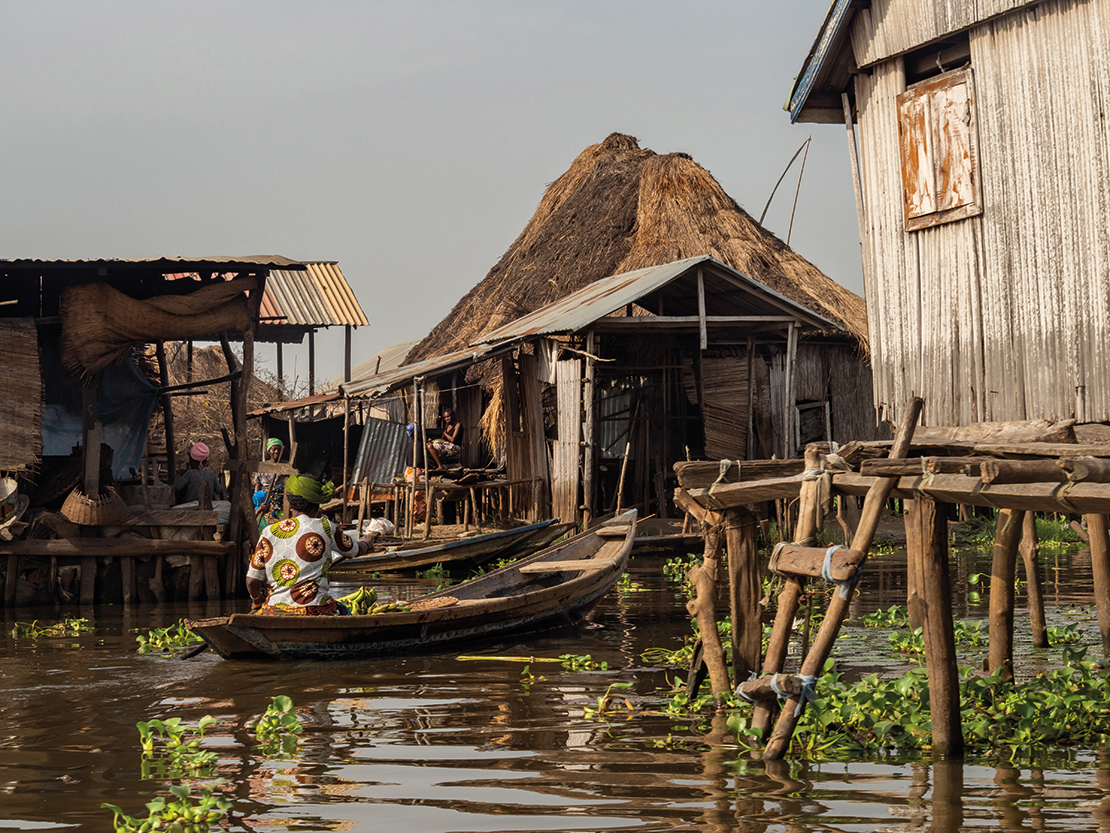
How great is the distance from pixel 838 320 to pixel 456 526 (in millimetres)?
7470

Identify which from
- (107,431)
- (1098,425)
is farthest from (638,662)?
(107,431)

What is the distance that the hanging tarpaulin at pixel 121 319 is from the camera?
464 inches

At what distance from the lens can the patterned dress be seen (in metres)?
8.63

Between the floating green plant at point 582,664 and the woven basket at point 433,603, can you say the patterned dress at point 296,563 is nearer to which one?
the woven basket at point 433,603

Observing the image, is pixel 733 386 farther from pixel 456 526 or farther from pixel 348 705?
pixel 348 705

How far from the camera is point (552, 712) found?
22.3ft

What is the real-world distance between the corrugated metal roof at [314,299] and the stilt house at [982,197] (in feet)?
63.5

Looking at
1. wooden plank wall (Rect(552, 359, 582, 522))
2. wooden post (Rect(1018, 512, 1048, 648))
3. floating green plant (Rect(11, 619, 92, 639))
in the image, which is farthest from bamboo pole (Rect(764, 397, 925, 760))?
wooden plank wall (Rect(552, 359, 582, 522))

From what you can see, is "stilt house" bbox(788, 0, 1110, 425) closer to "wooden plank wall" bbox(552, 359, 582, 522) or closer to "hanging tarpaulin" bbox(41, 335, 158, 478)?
"wooden plank wall" bbox(552, 359, 582, 522)

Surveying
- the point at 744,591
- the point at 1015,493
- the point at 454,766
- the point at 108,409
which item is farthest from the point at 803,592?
the point at 108,409

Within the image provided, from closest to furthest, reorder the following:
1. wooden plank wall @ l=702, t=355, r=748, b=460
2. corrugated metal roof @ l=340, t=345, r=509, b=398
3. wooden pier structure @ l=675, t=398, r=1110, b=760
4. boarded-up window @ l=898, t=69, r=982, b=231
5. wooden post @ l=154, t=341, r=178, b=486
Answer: wooden pier structure @ l=675, t=398, r=1110, b=760 < boarded-up window @ l=898, t=69, r=982, b=231 < wooden post @ l=154, t=341, r=178, b=486 < corrugated metal roof @ l=340, t=345, r=509, b=398 < wooden plank wall @ l=702, t=355, r=748, b=460

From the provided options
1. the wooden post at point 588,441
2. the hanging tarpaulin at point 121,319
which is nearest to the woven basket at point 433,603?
the hanging tarpaulin at point 121,319

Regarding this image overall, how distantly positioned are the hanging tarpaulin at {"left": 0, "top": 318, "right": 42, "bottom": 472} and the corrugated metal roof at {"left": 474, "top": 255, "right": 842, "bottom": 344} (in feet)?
22.1

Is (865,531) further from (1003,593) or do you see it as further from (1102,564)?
(1102,564)
